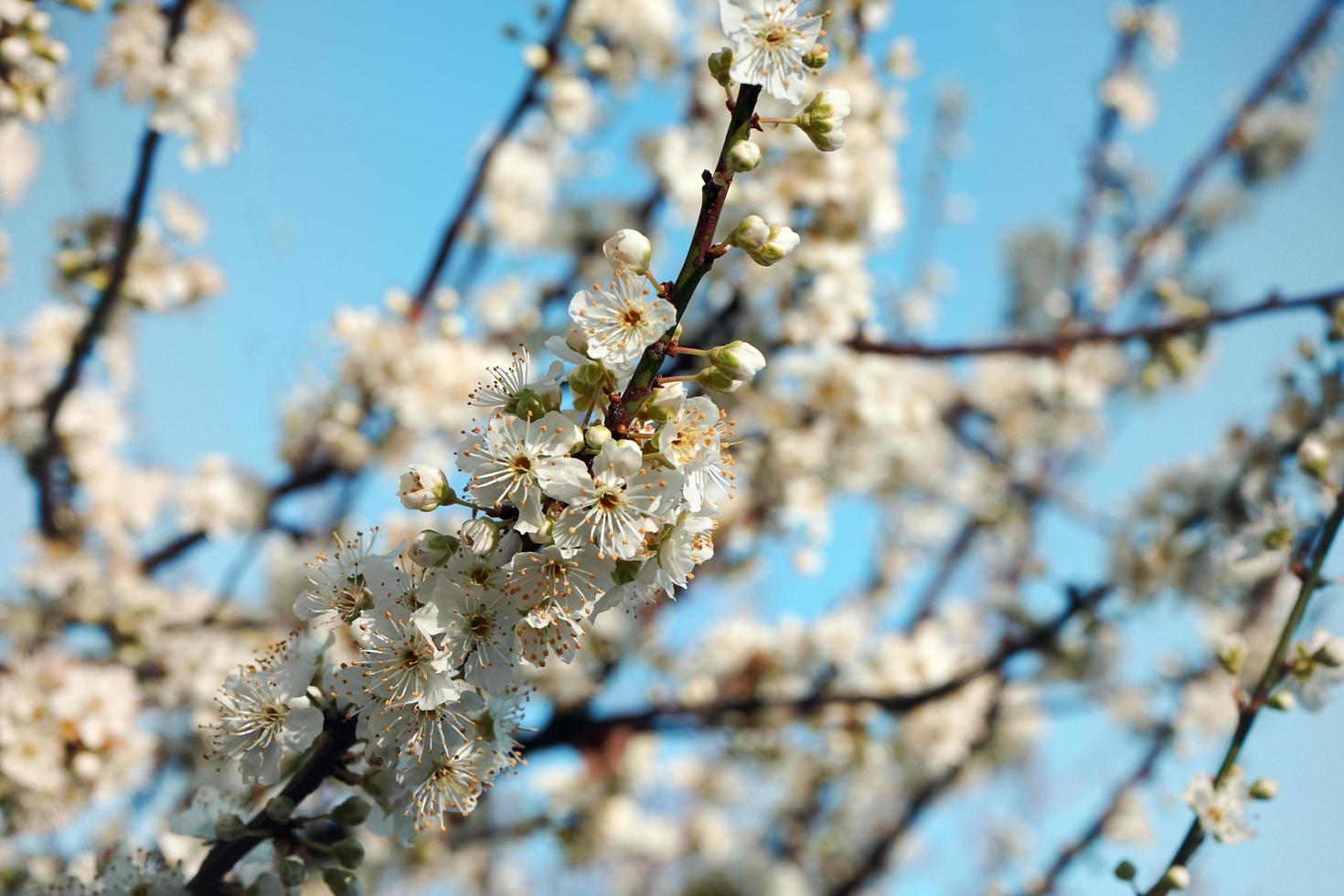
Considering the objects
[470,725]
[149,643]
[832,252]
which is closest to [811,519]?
[832,252]

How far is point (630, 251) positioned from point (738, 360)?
0.25 metres

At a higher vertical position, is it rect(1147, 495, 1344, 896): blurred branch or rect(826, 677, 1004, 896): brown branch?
rect(826, 677, 1004, 896): brown branch

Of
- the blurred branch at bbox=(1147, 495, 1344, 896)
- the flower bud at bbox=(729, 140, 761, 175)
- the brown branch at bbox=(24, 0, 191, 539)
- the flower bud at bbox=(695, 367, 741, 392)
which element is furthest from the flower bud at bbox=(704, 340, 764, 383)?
the brown branch at bbox=(24, 0, 191, 539)

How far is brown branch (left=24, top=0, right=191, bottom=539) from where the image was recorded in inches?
121

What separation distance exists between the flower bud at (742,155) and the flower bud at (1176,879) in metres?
1.74

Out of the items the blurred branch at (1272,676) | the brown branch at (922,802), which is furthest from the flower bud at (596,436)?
the brown branch at (922,802)

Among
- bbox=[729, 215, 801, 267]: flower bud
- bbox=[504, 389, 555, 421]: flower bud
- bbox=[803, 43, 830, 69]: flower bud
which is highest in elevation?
bbox=[803, 43, 830, 69]: flower bud

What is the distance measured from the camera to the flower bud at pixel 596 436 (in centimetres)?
140

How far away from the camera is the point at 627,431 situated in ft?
4.79

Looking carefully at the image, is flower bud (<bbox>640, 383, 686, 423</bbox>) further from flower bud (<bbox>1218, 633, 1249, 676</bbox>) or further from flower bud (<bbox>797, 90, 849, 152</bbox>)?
flower bud (<bbox>1218, 633, 1249, 676</bbox>)

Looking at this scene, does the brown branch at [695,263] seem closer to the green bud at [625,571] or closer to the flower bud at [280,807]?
the green bud at [625,571]

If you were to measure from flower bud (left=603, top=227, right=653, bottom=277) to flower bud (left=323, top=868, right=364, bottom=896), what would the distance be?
1.19 metres

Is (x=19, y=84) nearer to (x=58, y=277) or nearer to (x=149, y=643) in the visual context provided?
(x=58, y=277)

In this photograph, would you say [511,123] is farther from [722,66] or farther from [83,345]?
[722,66]
